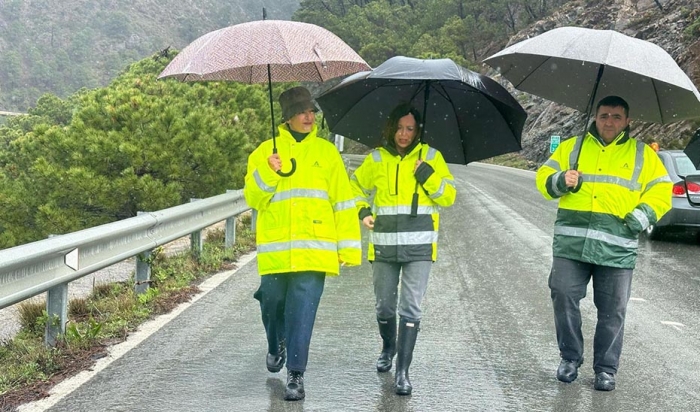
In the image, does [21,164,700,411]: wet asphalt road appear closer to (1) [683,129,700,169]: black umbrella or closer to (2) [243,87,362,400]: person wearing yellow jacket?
(2) [243,87,362,400]: person wearing yellow jacket

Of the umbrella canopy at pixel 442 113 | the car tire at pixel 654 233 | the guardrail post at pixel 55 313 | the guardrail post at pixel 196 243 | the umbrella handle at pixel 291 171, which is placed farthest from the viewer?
the car tire at pixel 654 233

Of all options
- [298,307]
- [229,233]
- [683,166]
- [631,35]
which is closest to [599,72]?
[298,307]

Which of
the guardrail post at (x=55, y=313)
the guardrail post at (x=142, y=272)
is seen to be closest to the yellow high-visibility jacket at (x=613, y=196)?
the guardrail post at (x=55, y=313)

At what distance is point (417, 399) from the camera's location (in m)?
4.84

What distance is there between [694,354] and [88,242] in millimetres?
4527

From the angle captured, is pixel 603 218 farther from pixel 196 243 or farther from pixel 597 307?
pixel 196 243

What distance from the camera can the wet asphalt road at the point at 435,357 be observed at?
4.79 meters

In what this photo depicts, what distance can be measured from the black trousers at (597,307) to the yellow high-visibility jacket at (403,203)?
→ 0.91m

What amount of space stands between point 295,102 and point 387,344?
1686 mm

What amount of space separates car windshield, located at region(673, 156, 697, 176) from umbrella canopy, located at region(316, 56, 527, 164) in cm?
790

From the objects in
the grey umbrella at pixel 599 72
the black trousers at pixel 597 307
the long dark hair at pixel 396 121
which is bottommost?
the black trousers at pixel 597 307

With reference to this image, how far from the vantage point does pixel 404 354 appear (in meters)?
4.93

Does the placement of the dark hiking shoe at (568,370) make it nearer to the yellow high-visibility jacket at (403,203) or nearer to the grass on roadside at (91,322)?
the yellow high-visibility jacket at (403,203)

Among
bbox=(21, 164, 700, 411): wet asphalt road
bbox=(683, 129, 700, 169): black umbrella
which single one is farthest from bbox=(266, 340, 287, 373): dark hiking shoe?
bbox=(683, 129, 700, 169): black umbrella
